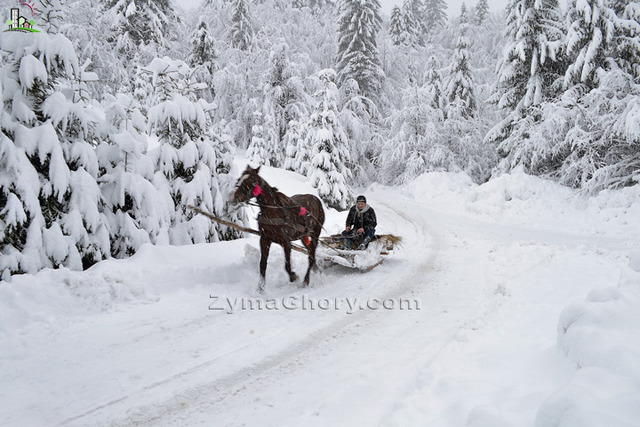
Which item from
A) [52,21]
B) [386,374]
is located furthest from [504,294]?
[52,21]

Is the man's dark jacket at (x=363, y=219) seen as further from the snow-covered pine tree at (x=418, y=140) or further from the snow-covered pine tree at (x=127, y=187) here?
the snow-covered pine tree at (x=418, y=140)

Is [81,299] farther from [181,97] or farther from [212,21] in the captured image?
[212,21]

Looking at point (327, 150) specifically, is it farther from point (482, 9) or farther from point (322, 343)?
point (482, 9)

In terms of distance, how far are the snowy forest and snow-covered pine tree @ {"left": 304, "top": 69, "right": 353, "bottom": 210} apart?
0.07m

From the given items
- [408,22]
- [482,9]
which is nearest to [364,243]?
[408,22]

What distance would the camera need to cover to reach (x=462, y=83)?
24766 millimetres

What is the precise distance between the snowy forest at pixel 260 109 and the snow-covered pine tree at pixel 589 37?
8 centimetres

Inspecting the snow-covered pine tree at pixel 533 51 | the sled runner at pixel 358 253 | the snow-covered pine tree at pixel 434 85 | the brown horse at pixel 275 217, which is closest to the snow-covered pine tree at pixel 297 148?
the snow-covered pine tree at pixel 434 85

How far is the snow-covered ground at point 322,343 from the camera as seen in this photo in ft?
8.60

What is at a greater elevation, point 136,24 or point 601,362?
point 136,24

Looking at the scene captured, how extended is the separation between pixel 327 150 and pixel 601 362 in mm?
15599

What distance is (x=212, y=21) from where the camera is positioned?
32.7 m

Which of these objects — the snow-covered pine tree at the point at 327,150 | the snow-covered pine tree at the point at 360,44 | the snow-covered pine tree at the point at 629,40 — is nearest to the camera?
the snow-covered pine tree at the point at 629,40

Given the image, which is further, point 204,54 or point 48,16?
point 204,54
